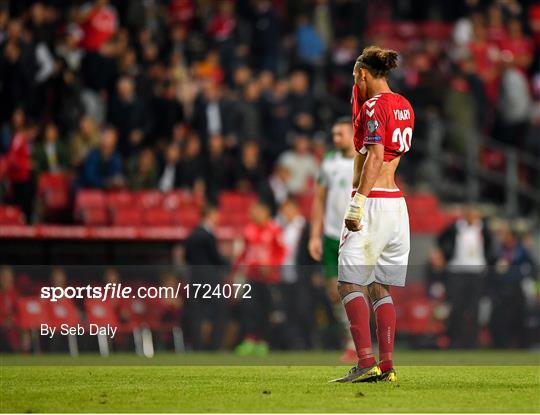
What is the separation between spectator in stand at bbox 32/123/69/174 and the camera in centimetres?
2094

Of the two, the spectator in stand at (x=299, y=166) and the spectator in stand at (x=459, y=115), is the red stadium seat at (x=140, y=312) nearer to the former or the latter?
the spectator in stand at (x=299, y=166)

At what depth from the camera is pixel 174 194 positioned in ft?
70.7

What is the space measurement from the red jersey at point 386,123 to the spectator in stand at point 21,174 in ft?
32.9

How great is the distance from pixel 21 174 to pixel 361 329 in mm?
10270

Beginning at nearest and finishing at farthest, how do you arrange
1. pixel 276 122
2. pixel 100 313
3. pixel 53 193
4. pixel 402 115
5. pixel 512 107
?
pixel 402 115, pixel 100 313, pixel 53 193, pixel 276 122, pixel 512 107

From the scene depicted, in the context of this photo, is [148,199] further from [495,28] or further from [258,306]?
[495,28]

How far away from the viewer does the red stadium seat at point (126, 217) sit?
68.6 feet

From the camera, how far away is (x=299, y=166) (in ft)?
74.6

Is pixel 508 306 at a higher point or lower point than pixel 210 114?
lower

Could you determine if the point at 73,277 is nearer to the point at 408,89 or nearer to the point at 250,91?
the point at 250,91

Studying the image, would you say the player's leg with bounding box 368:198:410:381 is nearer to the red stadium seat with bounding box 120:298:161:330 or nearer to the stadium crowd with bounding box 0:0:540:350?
the red stadium seat with bounding box 120:298:161:330

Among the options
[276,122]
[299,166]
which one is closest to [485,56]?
[276,122]

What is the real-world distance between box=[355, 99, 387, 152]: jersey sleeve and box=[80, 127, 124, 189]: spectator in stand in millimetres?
10223

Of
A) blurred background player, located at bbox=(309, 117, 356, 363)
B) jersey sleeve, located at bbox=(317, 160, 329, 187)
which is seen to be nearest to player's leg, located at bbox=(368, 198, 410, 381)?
blurred background player, located at bbox=(309, 117, 356, 363)
